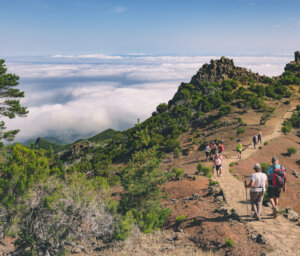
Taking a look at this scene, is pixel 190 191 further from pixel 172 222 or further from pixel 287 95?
pixel 287 95

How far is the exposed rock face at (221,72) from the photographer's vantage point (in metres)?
62.5

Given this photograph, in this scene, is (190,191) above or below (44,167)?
below

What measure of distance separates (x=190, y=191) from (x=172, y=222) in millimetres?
3889

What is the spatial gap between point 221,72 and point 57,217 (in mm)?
62321

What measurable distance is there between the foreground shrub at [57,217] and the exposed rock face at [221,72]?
195 feet

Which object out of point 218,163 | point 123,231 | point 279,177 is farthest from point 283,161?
point 123,231

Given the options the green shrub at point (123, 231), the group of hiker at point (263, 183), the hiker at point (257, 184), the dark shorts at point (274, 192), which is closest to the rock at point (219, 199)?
the group of hiker at point (263, 183)

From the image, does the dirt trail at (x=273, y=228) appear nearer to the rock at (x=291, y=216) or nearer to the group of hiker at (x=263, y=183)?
the rock at (x=291, y=216)

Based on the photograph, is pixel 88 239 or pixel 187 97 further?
pixel 187 97

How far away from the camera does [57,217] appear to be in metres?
8.28

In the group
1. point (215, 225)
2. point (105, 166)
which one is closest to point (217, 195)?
point (215, 225)

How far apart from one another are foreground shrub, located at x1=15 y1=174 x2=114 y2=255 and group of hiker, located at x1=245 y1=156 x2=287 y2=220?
5809mm

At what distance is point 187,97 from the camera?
5878 cm

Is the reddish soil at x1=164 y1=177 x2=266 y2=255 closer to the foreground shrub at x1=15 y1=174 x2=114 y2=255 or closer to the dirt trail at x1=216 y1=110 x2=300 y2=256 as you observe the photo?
the dirt trail at x1=216 y1=110 x2=300 y2=256
